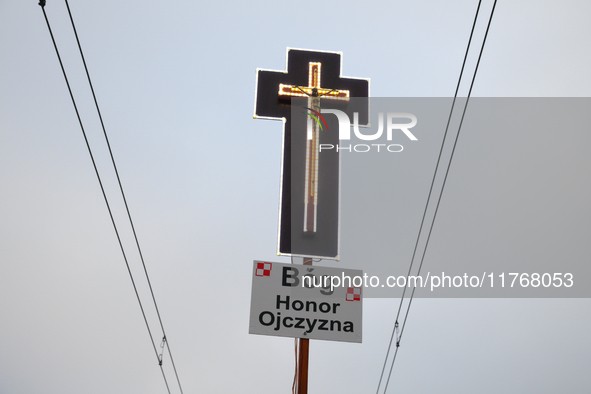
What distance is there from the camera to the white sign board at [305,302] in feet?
18.2

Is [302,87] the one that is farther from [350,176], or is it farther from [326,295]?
[326,295]

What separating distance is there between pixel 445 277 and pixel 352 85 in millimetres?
3548

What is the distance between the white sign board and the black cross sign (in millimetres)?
996

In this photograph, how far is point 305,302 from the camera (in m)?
5.66

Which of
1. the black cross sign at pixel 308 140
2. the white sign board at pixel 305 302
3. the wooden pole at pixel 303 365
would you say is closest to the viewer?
the white sign board at pixel 305 302

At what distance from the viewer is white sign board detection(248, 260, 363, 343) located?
5562mm

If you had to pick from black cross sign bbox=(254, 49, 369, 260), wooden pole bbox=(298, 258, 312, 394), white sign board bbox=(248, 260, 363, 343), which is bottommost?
wooden pole bbox=(298, 258, 312, 394)

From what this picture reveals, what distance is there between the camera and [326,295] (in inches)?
224

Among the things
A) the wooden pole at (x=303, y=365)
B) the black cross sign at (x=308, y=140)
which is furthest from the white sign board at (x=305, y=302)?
the black cross sign at (x=308, y=140)

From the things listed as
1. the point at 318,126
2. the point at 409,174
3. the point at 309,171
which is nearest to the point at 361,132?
the point at 318,126

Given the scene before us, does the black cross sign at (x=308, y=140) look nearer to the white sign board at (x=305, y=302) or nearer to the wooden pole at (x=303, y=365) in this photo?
the white sign board at (x=305, y=302)

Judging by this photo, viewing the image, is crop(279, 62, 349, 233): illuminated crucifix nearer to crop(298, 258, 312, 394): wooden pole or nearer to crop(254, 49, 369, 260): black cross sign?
crop(254, 49, 369, 260): black cross sign

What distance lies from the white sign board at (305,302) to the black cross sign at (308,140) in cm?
100

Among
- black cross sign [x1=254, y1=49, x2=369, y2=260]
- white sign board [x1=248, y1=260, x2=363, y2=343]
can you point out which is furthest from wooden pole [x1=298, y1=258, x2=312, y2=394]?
black cross sign [x1=254, y1=49, x2=369, y2=260]
